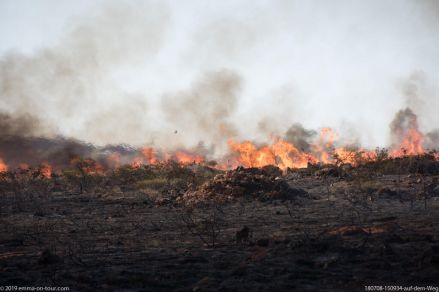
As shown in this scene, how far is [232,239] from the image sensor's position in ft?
49.6

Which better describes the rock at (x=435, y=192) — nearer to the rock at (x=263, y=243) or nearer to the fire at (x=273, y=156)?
the rock at (x=263, y=243)

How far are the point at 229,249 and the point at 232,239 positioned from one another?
154 cm

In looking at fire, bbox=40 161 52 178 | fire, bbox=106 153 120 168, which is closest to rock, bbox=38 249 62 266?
fire, bbox=40 161 52 178

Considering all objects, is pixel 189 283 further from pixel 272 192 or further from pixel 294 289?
pixel 272 192

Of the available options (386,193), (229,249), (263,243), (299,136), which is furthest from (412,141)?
(229,249)

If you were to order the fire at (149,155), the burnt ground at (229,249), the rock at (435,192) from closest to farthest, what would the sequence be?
the burnt ground at (229,249) → the rock at (435,192) → the fire at (149,155)

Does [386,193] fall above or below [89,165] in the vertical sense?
below

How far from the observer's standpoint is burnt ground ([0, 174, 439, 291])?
10234mm

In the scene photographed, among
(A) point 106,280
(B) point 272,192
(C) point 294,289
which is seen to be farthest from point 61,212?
(C) point 294,289

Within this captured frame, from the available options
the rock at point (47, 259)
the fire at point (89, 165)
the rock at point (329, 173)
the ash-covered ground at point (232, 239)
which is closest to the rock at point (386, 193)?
the ash-covered ground at point (232, 239)

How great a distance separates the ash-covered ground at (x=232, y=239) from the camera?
10391 mm

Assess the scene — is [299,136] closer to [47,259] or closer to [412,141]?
[412,141]

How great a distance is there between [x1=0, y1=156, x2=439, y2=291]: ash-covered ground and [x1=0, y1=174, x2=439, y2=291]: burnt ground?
3cm

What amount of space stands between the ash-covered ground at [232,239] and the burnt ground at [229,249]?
30 millimetres
